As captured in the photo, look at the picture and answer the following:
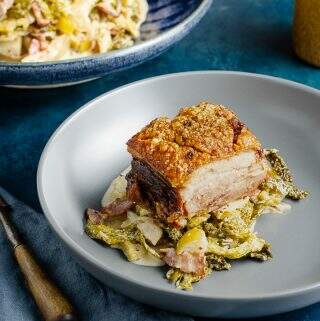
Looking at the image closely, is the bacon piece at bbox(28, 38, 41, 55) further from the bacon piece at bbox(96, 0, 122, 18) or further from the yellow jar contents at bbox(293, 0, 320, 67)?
the yellow jar contents at bbox(293, 0, 320, 67)

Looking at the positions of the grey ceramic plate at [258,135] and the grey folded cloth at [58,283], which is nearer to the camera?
the grey ceramic plate at [258,135]

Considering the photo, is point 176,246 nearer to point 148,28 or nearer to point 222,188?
point 222,188

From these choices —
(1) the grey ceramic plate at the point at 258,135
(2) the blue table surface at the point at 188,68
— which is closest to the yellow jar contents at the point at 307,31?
(2) the blue table surface at the point at 188,68

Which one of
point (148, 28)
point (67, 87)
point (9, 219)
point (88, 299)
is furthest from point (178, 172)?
point (148, 28)

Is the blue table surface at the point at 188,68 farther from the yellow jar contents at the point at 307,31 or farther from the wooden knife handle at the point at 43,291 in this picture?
the wooden knife handle at the point at 43,291

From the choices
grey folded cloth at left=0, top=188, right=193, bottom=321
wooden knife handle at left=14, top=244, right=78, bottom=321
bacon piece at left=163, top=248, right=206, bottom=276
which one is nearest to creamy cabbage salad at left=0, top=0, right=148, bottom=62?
grey folded cloth at left=0, top=188, right=193, bottom=321

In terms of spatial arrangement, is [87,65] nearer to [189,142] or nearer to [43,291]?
[189,142]

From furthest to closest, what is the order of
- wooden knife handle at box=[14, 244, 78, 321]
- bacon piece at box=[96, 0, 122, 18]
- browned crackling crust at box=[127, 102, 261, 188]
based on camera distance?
bacon piece at box=[96, 0, 122, 18]
browned crackling crust at box=[127, 102, 261, 188]
wooden knife handle at box=[14, 244, 78, 321]
